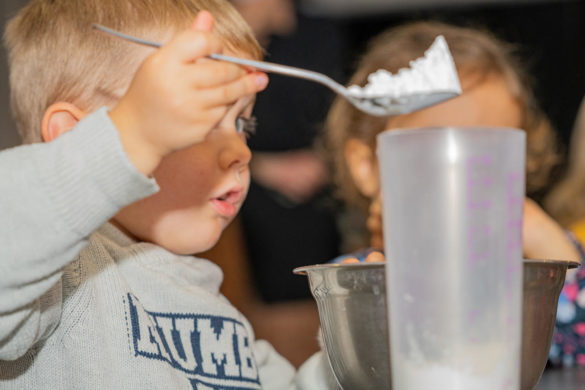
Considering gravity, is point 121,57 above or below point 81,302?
above

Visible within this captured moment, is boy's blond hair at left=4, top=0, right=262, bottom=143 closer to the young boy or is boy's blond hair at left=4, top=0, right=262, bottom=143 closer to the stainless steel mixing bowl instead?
the young boy

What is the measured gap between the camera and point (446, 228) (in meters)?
0.42

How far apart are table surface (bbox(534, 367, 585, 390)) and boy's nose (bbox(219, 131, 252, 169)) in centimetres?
46

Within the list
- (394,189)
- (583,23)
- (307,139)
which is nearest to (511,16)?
(583,23)

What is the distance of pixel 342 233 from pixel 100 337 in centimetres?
242

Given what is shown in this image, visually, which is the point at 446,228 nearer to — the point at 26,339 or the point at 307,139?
the point at 26,339

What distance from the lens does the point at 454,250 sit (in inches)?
16.6

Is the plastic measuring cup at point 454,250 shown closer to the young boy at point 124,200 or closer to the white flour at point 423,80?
the white flour at point 423,80

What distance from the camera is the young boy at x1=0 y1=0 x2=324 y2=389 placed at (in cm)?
51

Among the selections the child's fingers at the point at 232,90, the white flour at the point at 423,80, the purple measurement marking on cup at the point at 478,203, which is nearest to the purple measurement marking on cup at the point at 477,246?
the purple measurement marking on cup at the point at 478,203

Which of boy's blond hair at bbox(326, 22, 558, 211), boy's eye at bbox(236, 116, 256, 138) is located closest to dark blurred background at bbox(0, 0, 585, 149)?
boy's blond hair at bbox(326, 22, 558, 211)

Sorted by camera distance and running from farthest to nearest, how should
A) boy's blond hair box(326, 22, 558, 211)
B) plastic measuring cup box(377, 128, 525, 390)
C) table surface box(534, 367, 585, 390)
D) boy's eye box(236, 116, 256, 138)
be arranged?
boy's blond hair box(326, 22, 558, 211) → boy's eye box(236, 116, 256, 138) → table surface box(534, 367, 585, 390) → plastic measuring cup box(377, 128, 525, 390)

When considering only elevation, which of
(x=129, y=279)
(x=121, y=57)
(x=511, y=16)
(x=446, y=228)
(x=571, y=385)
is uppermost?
(x=511, y=16)

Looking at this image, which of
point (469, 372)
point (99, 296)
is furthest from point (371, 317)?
point (99, 296)
